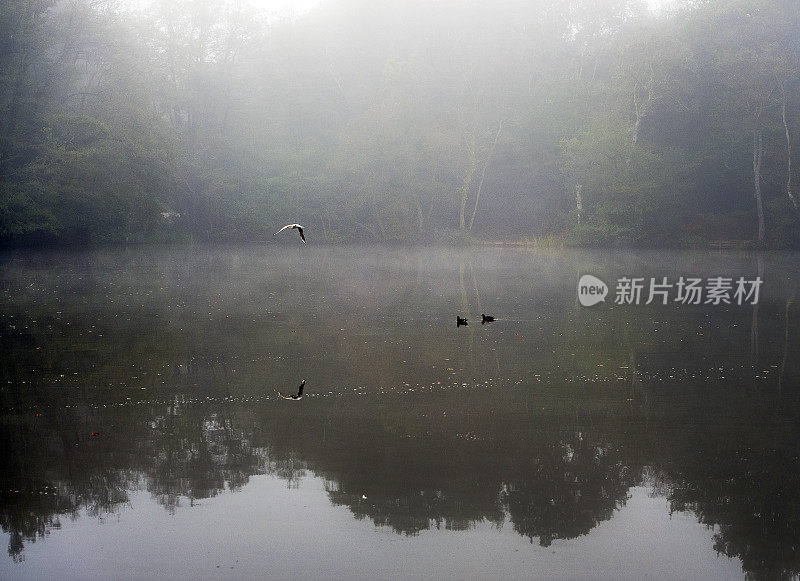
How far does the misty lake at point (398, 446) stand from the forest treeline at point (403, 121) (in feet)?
74.2

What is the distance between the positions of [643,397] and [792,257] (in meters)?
26.8

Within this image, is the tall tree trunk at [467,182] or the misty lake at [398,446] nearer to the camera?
the misty lake at [398,446]

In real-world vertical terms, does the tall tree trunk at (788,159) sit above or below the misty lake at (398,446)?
above

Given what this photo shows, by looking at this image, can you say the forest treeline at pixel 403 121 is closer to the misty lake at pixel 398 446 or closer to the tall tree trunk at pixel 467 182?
the tall tree trunk at pixel 467 182

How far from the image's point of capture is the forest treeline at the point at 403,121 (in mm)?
34406

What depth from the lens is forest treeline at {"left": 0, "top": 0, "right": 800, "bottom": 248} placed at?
34.4m

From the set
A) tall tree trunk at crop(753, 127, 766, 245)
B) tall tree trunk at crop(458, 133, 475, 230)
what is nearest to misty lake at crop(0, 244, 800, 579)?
tall tree trunk at crop(753, 127, 766, 245)

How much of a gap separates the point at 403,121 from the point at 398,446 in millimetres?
36017

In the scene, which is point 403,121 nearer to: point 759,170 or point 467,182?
point 467,182

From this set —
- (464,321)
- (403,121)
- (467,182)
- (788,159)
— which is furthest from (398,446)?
(403,121)

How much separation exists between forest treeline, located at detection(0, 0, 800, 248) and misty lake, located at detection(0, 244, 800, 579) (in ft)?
74.2

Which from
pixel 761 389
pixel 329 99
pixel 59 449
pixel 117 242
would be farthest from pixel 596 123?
pixel 59 449

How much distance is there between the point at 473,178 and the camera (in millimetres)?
43375

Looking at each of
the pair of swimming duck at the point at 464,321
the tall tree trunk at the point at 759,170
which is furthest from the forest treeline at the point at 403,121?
the pair of swimming duck at the point at 464,321
